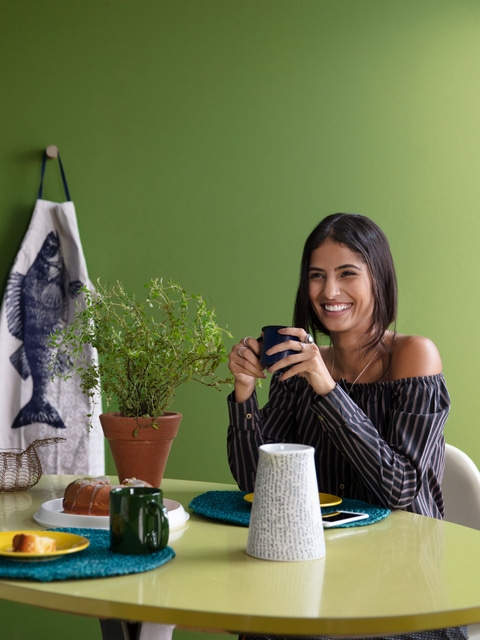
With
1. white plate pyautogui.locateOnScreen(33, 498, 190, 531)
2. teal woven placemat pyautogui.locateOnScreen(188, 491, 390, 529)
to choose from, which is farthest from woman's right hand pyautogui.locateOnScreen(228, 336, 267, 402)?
white plate pyautogui.locateOnScreen(33, 498, 190, 531)

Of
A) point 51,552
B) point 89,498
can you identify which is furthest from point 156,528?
point 89,498

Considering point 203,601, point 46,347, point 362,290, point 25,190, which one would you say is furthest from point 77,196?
point 203,601

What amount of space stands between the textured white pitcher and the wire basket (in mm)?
584

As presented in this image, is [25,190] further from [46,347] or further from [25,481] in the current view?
[25,481]

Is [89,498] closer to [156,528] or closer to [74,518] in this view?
[74,518]

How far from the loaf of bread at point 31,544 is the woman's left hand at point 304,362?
1.74 ft

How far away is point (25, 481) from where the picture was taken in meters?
1.52

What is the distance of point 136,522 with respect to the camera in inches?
41.2

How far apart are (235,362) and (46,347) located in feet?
3.02

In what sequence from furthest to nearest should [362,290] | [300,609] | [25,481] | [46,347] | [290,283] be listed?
[290,283] → [46,347] → [362,290] → [25,481] → [300,609]

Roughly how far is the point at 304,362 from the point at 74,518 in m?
0.48

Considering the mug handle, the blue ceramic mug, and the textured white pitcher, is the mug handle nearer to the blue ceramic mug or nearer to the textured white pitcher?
the textured white pitcher

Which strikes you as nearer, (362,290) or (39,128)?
(362,290)

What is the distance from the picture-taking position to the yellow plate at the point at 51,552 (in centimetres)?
101
